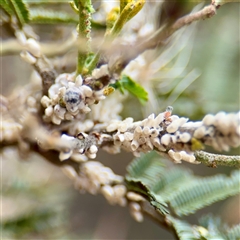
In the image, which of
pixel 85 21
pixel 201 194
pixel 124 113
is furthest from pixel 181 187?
pixel 85 21

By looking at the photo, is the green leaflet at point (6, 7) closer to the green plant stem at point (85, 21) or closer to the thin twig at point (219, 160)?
the green plant stem at point (85, 21)

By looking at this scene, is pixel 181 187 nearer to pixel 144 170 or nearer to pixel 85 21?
pixel 144 170

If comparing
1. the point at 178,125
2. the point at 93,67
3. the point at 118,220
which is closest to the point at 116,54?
the point at 93,67

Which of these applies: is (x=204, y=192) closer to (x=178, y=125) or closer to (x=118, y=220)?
(x=178, y=125)

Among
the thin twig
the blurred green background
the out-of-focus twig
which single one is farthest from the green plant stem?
the blurred green background

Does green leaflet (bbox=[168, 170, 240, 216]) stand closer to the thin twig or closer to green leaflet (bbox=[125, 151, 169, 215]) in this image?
green leaflet (bbox=[125, 151, 169, 215])

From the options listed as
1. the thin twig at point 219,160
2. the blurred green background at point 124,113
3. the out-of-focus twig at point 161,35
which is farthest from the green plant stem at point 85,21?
the blurred green background at point 124,113
